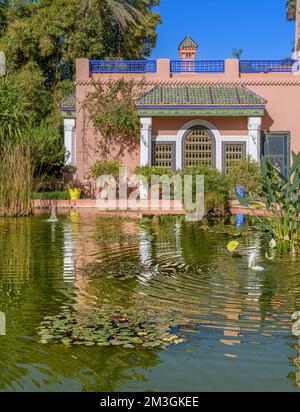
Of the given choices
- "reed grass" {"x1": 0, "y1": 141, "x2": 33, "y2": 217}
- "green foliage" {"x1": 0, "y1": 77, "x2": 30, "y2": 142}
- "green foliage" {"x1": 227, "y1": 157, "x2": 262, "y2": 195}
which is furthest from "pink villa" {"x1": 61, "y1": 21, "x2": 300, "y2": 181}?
"reed grass" {"x1": 0, "y1": 141, "x2": 33, "y2": 217}

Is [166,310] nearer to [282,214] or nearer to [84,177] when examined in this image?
[282,214]

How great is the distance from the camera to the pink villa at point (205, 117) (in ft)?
70.6

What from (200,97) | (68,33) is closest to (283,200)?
(200,97)

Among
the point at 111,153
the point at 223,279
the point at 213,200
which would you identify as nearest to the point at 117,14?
the point at 111,153

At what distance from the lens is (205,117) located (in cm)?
2167

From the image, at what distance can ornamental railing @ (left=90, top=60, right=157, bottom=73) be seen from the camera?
72.8ft

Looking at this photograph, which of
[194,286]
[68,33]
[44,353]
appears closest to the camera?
[44,353]

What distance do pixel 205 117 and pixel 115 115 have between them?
321 centimetres

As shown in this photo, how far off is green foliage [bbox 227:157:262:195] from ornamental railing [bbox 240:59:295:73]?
14.0 feet

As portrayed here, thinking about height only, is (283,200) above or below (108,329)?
above

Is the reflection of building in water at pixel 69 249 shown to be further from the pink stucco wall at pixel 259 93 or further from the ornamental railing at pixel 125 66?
the ornamental railing at pixel 125 66

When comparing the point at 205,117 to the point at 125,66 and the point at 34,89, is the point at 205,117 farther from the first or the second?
the point at 34,89

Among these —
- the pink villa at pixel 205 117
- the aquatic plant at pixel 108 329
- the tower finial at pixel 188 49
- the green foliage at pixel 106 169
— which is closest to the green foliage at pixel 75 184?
the pink villa at pixel 205 117

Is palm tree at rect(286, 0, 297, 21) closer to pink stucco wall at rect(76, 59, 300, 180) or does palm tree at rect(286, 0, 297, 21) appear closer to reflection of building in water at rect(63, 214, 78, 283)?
pink stucco wall at rect(76, 59, 300, 180)
